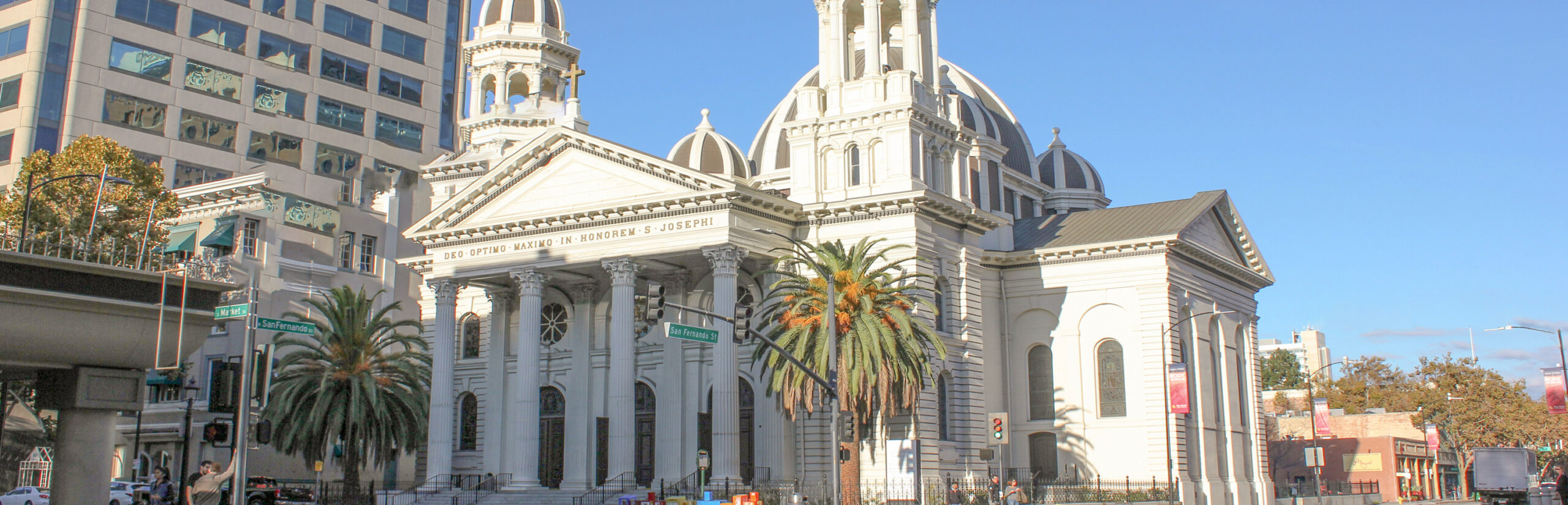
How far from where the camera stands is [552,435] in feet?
168

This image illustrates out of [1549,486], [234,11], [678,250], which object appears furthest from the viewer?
[234,11]

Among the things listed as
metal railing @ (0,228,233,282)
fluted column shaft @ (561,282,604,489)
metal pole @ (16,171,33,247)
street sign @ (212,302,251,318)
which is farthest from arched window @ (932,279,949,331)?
metal pole @ (16,171,33,247)

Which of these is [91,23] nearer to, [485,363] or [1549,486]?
[485,363]

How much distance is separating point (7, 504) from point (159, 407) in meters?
20.4

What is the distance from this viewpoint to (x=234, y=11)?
6391 centimetres

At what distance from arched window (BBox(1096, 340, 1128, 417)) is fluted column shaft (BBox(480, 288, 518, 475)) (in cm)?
2229

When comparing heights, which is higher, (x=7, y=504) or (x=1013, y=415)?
(x=1013, y=415)

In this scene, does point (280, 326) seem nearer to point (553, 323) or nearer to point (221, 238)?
point (553, 323)

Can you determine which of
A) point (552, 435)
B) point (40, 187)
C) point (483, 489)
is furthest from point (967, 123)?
point (40, 187)

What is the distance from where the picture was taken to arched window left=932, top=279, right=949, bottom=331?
48000mm

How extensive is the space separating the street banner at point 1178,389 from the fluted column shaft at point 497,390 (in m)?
22.3

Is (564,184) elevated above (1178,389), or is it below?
above

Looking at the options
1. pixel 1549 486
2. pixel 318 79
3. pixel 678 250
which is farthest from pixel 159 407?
pixel 1549 486

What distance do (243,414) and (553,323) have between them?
24977mm
